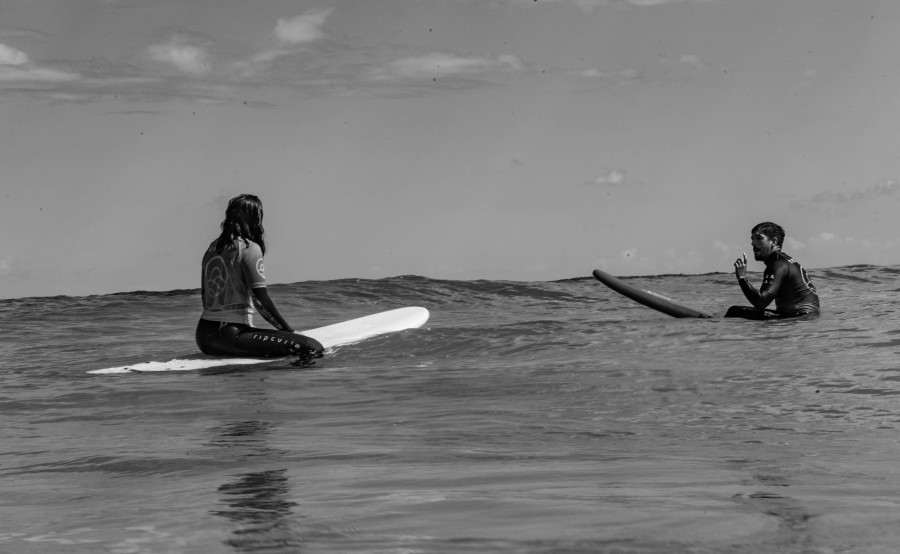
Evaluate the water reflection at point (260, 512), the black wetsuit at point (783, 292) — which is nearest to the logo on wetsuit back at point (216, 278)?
the water reflection at point (260, 512)

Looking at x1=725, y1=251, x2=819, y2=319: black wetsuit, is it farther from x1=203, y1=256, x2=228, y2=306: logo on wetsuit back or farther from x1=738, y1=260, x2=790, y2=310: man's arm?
x1=203, y1=256, x2=228, y2=306: logo on wetsuit back

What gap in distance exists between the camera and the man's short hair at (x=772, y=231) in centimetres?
1117

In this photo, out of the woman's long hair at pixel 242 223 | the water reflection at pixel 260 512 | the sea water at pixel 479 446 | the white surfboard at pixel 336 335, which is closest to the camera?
the water reflection at pixel 260 512

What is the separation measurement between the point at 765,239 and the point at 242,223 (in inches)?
232

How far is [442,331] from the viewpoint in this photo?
12.8 meters

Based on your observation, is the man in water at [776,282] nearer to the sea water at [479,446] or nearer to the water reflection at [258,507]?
the sea water at [479,446]

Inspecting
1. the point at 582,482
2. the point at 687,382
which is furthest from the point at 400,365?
the point at 582,482

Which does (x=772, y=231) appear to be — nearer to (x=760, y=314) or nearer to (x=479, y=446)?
(x=760, y=314)

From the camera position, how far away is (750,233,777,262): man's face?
11.2 metres

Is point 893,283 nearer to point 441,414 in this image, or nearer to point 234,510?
point 441,414

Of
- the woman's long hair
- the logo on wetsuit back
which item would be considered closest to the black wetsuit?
the woman's long hair

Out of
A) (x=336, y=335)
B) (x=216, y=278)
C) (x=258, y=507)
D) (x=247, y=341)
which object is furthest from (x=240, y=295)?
(x=258, y=507)

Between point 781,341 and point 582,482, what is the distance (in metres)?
7.09

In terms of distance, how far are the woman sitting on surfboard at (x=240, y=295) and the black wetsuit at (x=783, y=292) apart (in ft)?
17.0
